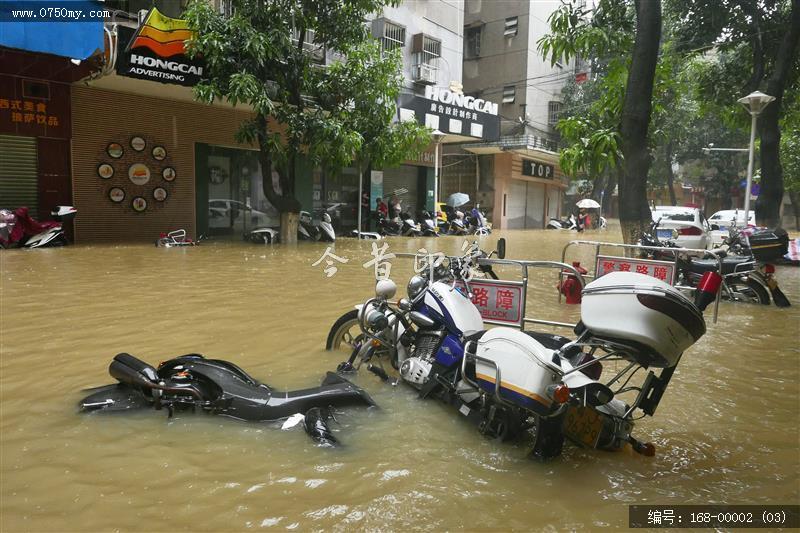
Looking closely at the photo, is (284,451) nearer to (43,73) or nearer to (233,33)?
(233,33)

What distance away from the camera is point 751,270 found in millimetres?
7398

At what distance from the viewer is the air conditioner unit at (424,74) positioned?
20.6 meters

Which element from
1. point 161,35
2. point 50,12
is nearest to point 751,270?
point 161,35

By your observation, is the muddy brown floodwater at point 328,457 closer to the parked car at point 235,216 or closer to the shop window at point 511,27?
the parked car at point 235,216

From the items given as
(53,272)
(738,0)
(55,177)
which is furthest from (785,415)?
(55,177)

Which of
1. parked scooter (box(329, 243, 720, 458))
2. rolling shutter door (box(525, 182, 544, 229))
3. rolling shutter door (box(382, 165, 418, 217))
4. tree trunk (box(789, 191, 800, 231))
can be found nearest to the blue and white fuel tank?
parked scooter (box(329, 243, 720, 458))

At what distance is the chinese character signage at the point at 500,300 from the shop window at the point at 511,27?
92.5 feet

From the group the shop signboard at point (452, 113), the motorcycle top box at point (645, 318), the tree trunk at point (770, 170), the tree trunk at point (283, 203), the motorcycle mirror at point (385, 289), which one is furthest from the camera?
the shop signboard at point (452, 113)

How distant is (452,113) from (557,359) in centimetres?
1827

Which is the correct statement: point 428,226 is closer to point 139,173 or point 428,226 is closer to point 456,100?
point 456,100

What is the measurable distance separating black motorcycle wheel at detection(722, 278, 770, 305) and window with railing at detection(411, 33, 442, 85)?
15.2 m

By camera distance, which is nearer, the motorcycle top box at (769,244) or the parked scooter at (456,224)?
the motorcycle top box at (769,244)

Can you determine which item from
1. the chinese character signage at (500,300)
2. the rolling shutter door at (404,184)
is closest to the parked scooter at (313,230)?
the rolling shutter door at (404,184)

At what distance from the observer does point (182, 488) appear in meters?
2.46
